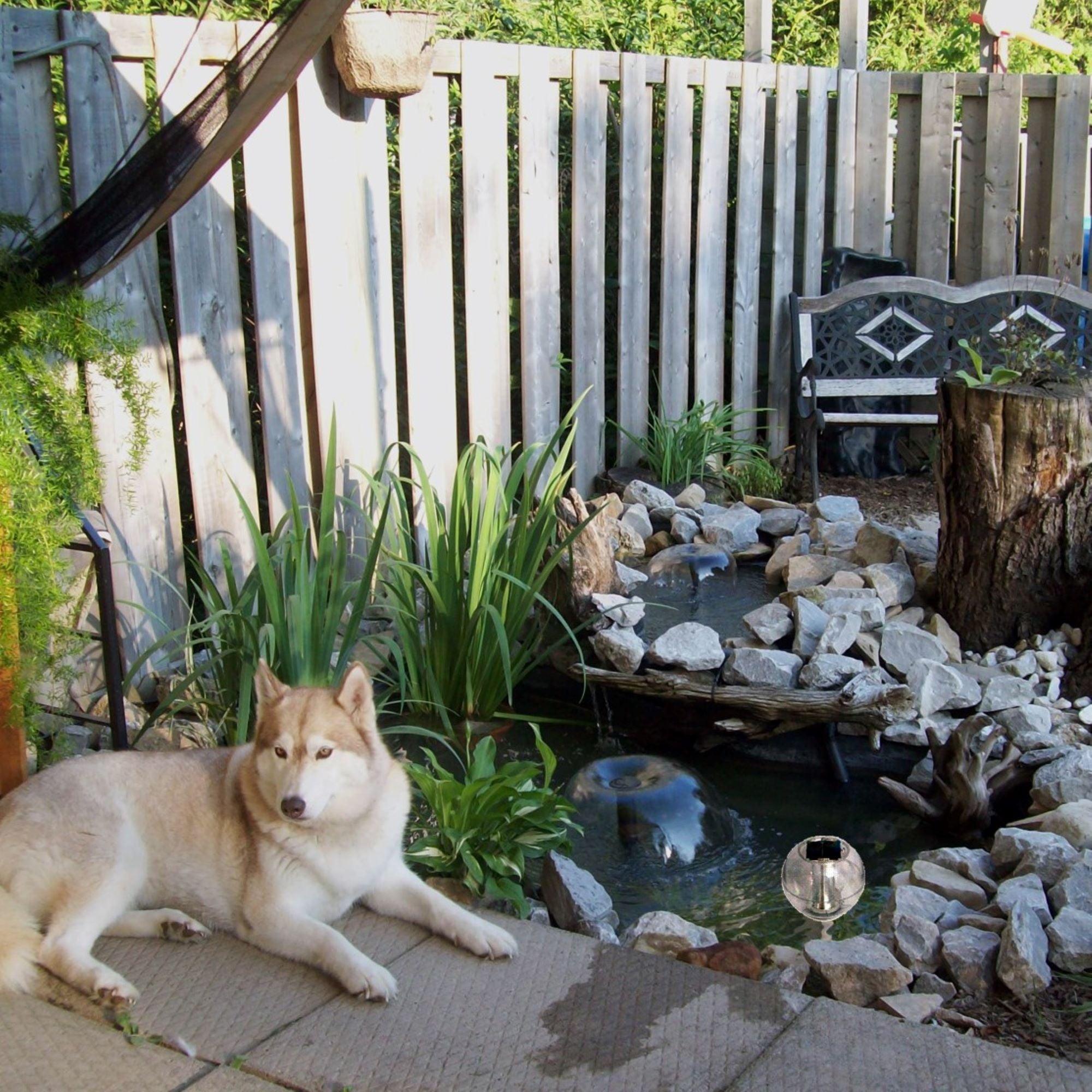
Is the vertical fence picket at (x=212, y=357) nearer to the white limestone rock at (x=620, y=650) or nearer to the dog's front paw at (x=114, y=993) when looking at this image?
the white limestone rock at (x=620, y=650)

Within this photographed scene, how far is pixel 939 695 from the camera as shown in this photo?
181 inches

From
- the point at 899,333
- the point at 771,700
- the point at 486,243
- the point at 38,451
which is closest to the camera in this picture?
the point at 38,451

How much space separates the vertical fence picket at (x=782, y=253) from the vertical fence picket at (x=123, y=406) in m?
3.97

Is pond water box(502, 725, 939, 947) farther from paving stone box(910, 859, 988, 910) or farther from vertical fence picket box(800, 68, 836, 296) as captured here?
vertical fence picket box(800, 68, 836, 296)

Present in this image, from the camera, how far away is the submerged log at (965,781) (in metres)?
4.14

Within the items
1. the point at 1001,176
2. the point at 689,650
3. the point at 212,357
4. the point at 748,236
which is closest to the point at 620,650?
the point at 689,650

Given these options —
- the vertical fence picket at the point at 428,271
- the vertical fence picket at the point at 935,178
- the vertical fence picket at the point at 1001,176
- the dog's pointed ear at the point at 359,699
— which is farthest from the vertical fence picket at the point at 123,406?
the vertical fence picket at the point at 1001,176

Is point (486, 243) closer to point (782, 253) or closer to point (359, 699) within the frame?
point (782, 253)

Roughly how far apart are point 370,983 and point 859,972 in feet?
3.85

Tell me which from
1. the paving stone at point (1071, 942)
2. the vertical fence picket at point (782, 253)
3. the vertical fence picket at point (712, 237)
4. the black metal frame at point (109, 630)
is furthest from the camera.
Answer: the vertical fence picket at point (782, 253)

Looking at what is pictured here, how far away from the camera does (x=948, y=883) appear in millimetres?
3594

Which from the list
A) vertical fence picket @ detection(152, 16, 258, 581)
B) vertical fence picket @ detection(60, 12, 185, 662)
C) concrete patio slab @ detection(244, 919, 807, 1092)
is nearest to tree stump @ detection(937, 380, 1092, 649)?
concrete patio slab @ detection(244, 919, 807, 1092)

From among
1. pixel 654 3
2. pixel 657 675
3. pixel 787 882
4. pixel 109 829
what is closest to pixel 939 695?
pixel 657 675

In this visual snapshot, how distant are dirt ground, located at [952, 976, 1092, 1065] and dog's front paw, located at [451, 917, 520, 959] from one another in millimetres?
1066
